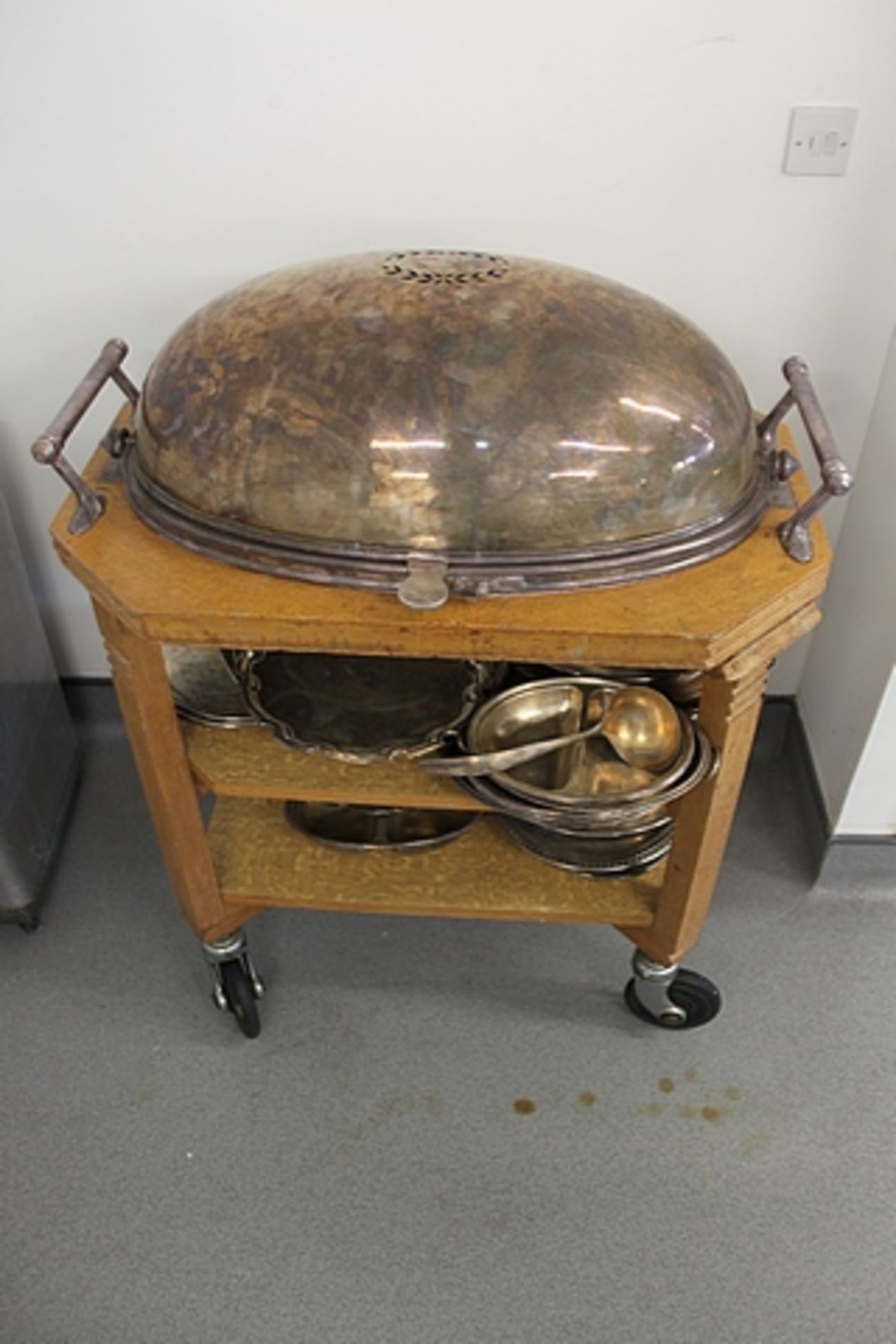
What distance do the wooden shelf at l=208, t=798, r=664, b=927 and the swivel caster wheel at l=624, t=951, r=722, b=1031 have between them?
0.14 meters

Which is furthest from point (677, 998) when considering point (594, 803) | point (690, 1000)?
point (594, 803)

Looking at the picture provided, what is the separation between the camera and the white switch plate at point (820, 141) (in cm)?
131

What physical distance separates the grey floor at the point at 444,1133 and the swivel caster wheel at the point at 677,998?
35 mm

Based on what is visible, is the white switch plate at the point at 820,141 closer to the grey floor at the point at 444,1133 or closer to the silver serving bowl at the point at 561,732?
the silver serving bowl at the point at 561,732

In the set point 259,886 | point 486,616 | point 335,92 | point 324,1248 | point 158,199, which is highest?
point 335,92

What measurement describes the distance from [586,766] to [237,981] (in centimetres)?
58

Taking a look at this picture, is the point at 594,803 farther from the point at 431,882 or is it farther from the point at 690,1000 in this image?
the point at 690,1000

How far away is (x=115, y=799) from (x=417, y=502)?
1.09 metres

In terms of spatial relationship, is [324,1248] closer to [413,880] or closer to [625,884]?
[413,880]

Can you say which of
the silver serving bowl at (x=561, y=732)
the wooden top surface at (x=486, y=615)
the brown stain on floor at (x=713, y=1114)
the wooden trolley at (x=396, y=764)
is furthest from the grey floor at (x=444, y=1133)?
the wooden top surface at (x=486, y=615)

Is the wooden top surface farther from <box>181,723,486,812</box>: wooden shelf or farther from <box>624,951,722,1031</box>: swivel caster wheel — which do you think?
<box>624,951,722,1031</box>: swivel caster wheel

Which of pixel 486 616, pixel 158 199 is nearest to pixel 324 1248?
pixel 486 616

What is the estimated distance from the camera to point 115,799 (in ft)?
6.16

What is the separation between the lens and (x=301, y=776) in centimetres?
124
